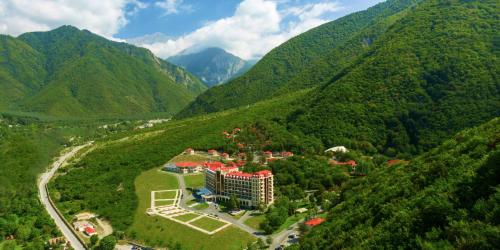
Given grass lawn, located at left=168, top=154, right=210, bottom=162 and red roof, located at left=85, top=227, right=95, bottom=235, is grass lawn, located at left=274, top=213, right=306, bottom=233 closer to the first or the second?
red roof, located at left=85, top=227, right=95, bottom=235

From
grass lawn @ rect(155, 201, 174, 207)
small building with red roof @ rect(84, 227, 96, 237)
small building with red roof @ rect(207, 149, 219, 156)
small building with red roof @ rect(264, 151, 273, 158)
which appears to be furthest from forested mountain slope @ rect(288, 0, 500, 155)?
small building with red roof @ rect(84, 227, 96, 237)

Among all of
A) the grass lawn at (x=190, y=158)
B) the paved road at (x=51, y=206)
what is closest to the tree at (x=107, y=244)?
the paved road at (x=51, y=206)

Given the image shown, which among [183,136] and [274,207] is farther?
[183,136]

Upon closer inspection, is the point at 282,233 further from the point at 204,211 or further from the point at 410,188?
the point at 410,188

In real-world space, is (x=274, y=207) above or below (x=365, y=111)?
below

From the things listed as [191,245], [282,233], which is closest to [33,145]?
[191,245]

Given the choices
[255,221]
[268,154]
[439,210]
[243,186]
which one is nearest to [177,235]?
[255,221]

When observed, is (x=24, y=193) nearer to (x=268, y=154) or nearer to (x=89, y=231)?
(x=89, y=231)

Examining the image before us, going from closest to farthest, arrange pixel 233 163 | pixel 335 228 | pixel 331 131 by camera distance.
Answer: pixel 335 228, pixel 233 163, pixel 331 131
